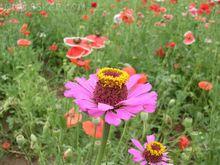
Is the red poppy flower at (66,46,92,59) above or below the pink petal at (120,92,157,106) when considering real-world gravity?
below

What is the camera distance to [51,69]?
287cm

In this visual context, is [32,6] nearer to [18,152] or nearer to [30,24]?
[30,24]

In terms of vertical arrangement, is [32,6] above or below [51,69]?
above

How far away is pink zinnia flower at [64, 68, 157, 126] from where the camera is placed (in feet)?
2.35

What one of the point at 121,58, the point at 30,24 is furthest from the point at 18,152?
the point at 30,24

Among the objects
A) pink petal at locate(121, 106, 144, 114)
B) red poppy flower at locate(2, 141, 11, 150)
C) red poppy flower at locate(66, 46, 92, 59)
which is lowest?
red poppy flower at locate(2, 141, 11, 150)

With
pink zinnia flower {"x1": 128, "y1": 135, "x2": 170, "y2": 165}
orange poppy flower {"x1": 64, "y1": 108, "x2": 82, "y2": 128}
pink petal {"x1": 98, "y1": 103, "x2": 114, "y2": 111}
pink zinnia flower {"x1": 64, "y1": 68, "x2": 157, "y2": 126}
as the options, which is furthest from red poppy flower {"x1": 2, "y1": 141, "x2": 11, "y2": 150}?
pink petal {"x1": 98, "y1": 103, "x2": 114, "y2": 111}

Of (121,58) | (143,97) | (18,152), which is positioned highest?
(143,97)

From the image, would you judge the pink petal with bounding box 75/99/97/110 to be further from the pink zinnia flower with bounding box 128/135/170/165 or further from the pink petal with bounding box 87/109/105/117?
the pink zinnia flower with bounding box 128/135/170/165

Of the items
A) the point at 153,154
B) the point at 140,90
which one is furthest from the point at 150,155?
the point at 140,90

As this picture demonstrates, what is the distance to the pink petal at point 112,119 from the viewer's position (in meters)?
0.68

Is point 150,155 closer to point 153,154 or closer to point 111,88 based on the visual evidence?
point 153,154

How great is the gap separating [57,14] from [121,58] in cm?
103

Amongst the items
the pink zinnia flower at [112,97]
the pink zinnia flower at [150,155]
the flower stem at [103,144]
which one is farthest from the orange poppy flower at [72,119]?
the flower stem at [103,144]
